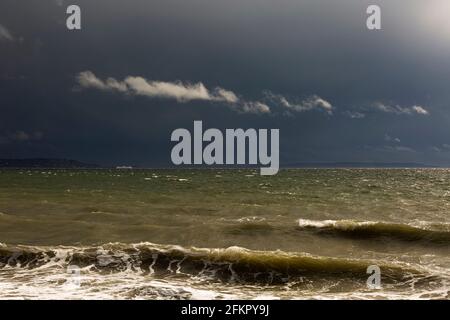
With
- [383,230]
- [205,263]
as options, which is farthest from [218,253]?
[383,230]

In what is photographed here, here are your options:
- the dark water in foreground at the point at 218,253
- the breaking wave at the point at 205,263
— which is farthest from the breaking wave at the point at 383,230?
the breaking wave at the point at 205,263

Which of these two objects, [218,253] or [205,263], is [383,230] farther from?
[205,263]

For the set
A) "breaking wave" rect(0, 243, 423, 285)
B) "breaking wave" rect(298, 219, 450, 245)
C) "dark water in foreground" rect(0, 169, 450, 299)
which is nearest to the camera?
"dark water in foreground" rect(0, 169, 450, 299)

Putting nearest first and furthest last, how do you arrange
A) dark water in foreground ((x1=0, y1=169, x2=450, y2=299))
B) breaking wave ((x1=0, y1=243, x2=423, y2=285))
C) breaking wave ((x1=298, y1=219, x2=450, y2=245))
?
dark water in foreground ((x1=0, y1=169, x2=450, y2=299))
breaking wave ((x1=0, y1=243, x2=423, y2=285))
breaking wave ((x1=298, y1=219, x2=450, y2=245))

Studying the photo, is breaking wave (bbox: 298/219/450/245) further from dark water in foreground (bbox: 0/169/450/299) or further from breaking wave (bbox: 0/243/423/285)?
breaking wave (bbox: 0/243/423/285)

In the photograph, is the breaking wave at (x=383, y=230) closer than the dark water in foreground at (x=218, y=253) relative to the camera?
No

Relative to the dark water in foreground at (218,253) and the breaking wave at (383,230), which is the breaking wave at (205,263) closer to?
the dark water in foreground at (218,253)

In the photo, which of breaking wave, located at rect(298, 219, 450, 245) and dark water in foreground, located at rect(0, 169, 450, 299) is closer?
dark water in foreground, located at rect(0, 169, 450, 299)

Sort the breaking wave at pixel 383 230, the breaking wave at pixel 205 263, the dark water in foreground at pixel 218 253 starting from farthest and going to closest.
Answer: the breaking wave at pixel 383 230 < the breaking wave at pixel 205 263 < the dark water in foreground at pixel 218 253

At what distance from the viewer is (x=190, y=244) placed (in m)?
21.2

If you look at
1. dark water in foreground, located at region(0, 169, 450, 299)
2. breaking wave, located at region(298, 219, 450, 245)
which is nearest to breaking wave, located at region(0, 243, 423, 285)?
dark water in foreground, located at region(0, 169, 450, 299)

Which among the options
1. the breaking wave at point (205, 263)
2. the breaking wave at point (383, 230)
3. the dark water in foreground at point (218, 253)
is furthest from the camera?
the breaking wave at point (383, 230)
